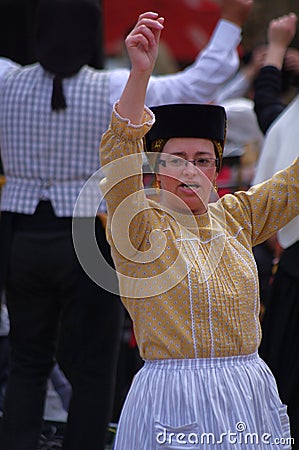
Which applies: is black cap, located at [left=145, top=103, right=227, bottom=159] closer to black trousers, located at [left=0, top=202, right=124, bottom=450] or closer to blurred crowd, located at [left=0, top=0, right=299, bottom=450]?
blurred crowd, located at [left=0, top=0, right=299, bottom=450]

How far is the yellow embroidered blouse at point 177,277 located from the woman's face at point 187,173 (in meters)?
0.05

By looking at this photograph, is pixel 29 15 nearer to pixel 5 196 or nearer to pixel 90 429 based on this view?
pixel 5 196

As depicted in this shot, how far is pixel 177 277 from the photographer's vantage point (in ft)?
7.61

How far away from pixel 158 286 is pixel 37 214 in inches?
42.4

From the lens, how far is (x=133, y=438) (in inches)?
92.0

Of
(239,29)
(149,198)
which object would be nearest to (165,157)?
(149,198)

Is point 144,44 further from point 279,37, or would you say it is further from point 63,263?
point 279,37

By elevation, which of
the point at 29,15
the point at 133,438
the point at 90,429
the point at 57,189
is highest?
the point at 29,15

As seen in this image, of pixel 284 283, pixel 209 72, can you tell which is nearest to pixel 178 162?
pixel 284 283

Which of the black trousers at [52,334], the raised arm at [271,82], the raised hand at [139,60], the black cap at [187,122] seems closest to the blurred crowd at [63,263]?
the black trousers at [52,334]

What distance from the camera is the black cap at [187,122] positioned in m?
2.40

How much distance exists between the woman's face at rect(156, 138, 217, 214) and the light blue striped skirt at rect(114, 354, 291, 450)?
1.42ft

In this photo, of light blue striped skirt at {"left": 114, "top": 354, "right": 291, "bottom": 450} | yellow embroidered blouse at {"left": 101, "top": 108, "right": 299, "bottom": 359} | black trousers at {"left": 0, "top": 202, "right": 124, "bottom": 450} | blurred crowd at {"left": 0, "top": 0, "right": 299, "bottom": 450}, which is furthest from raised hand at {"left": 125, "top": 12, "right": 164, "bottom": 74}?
black trousers at {"left": 0, "top": 202, "right": 124, "bottom": 450}

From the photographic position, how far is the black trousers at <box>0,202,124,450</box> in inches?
127
